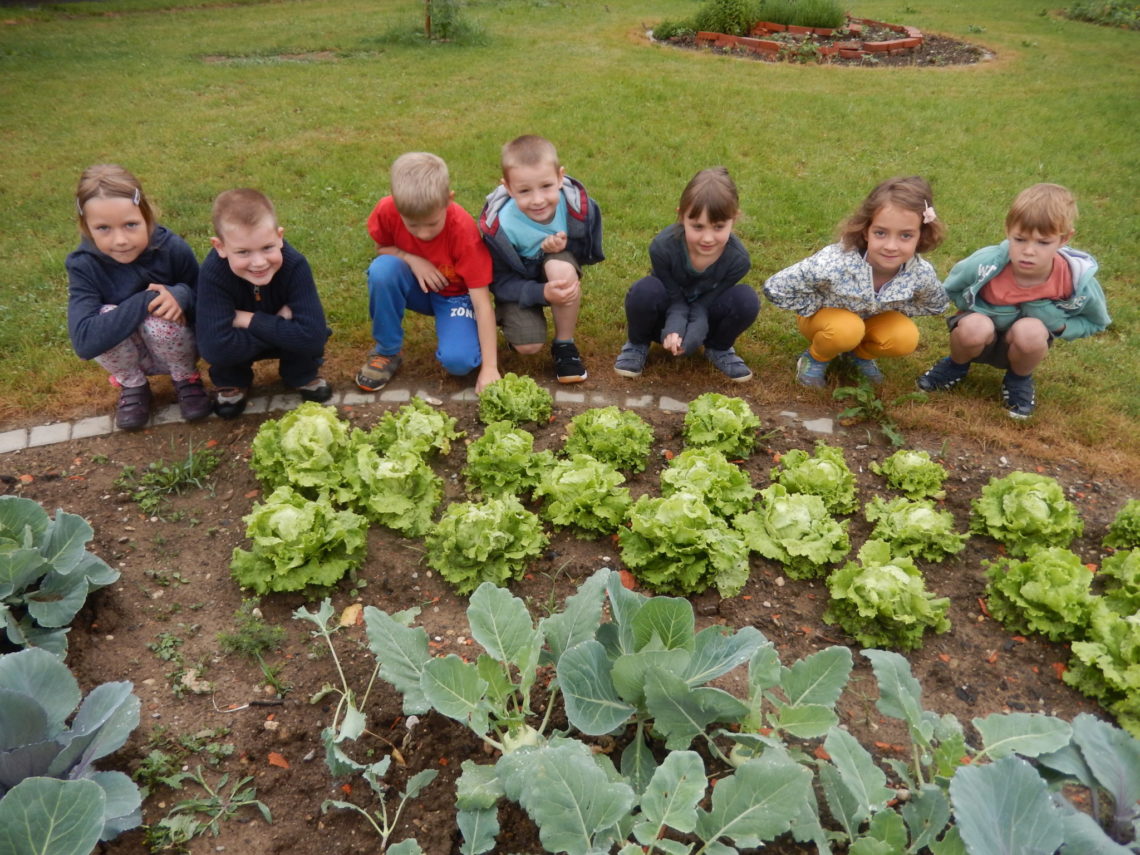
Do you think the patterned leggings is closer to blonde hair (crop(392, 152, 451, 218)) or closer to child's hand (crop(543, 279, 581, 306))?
blonde hair (crop(392, 152, 451, 218))

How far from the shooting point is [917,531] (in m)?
3.29

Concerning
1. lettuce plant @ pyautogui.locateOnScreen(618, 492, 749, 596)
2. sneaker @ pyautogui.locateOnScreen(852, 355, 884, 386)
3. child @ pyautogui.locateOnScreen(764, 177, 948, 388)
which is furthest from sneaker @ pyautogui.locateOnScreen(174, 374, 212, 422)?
sneaker @ pyautogui.locateOnScreen(852, 355, 884, 386)

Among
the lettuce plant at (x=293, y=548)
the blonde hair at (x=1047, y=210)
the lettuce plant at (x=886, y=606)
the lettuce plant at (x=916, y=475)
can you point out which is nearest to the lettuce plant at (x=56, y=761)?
the lettuce plant at (x=293, y=548)

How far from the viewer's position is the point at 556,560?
333cm

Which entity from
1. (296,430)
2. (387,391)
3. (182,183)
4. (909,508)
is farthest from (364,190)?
(909,508)

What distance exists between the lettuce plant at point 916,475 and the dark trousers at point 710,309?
127 centimetres

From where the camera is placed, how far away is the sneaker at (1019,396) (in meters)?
4.37

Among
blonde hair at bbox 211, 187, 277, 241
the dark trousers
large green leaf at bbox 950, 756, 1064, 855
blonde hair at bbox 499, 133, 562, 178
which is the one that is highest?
blonde hair at bbox 499, 133, 562, 178

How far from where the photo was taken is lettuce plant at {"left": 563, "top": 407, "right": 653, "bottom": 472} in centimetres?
375

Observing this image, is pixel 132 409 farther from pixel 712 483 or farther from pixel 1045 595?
pixel 1045 595

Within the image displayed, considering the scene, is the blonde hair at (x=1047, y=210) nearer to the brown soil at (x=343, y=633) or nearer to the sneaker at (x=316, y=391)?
the brown soil at (x=343, y=633)

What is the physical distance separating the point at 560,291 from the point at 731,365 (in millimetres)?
1171

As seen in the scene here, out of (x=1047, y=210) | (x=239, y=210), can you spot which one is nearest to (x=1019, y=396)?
(x=1047, y=210)

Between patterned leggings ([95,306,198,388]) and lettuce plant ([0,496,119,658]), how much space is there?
134 cm
